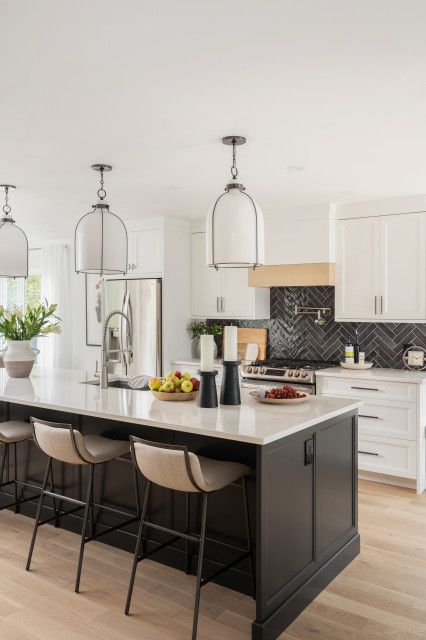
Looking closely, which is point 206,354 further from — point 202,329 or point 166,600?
point 202,329

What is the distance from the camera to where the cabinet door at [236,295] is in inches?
224

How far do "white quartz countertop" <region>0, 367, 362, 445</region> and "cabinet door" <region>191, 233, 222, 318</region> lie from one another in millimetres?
2306

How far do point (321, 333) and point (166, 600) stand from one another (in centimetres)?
336

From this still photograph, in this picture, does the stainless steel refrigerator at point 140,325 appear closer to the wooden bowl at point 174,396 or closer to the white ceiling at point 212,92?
the white ceiling at point 212,92

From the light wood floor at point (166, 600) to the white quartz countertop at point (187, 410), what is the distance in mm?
898

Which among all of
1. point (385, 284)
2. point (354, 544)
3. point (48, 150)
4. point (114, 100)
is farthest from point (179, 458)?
point (385, 284)

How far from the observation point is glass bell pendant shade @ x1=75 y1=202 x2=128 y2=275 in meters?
3.64

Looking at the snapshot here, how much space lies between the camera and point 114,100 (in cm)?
265

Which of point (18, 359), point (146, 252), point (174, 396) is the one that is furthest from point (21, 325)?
point (146, 252)

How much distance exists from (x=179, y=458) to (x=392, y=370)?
3.16 m

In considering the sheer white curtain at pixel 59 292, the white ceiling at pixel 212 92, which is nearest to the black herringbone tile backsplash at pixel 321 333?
the white ceiling at pixel 212 92

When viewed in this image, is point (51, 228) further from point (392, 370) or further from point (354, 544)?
point (354, 544)

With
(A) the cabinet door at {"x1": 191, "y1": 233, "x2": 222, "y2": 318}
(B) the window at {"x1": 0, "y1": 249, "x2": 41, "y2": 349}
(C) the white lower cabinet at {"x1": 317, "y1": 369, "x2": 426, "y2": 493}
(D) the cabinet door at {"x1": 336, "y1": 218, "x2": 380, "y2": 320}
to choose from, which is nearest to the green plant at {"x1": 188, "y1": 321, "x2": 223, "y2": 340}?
(A) the cabinet door at {"x1": 191, "y1": 233, "x2": 222, "y2": 318}

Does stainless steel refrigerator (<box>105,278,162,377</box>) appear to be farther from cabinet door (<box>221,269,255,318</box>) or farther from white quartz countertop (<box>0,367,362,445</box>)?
white quartz countertop (<box>0,367,362,445</box>)
